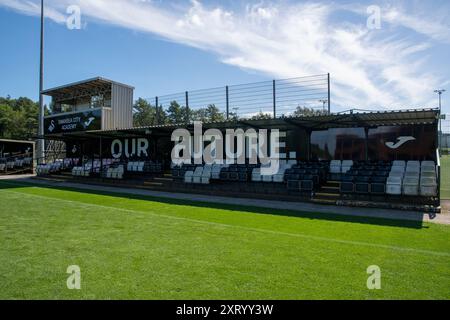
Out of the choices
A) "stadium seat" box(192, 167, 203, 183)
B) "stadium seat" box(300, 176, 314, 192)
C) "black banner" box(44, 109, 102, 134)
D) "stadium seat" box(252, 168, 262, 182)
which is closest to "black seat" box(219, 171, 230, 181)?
"stadium seat" box(192, 167, 203, 183)

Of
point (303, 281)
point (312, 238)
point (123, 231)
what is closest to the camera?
point (303, 281)

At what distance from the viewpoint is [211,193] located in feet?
49.7

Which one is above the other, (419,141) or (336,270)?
(419,141)

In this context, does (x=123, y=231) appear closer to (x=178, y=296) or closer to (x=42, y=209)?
(x=178, y=296)

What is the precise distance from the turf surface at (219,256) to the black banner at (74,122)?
15.5 metres

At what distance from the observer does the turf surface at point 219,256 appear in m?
4.21

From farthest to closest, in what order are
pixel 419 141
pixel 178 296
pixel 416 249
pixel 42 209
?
1. pixel 419 141
2. pixel 42 209
3. pixel 416 249
4. pixel 178 296

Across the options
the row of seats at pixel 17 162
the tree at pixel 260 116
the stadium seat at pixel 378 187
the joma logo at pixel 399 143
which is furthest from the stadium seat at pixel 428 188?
the row of seats at pixel 17 162

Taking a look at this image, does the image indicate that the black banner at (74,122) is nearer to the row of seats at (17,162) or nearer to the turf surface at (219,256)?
the row of seats at (17,162)

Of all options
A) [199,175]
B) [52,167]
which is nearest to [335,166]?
[199,175]

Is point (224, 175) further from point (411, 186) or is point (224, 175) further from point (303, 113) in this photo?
point (303, 113)

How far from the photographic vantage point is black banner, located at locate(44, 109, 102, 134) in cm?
2442
